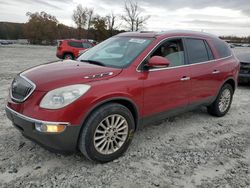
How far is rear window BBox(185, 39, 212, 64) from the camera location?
14.6ft

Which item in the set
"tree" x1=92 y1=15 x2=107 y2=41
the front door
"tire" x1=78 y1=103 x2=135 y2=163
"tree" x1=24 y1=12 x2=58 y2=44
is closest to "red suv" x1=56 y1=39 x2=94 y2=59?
the front door

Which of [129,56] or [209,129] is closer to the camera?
[129,56]

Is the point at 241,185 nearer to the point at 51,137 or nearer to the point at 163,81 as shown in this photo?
the point at 163,81

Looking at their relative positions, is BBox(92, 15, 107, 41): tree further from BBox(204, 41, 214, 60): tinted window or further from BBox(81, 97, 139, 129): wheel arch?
BBox(81, 97, 139, 129): wheel arch

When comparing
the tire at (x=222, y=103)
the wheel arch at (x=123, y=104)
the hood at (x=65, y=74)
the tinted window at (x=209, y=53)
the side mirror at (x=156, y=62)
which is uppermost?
the tinted window at (x=209, y=53)

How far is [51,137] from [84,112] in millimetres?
464

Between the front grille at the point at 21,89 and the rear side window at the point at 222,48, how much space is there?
3.82m

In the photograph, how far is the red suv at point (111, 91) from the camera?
2.86 metres

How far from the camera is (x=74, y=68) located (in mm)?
3357

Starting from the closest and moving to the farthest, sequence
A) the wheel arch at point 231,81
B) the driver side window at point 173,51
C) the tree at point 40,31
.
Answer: the driver side window at point 173,51
the wheel arch at point 231,81
the tree at point 40,31

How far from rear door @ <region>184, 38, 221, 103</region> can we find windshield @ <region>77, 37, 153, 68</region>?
3.33ft

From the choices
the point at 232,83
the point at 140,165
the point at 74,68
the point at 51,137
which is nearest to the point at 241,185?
the point at 140,165

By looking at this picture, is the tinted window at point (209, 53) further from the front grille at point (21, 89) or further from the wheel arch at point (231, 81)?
the front grille at point (21, 89)

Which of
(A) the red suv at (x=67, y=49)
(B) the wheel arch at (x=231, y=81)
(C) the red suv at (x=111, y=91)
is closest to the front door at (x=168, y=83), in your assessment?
(C) the red suv at (x=111, y=91)
